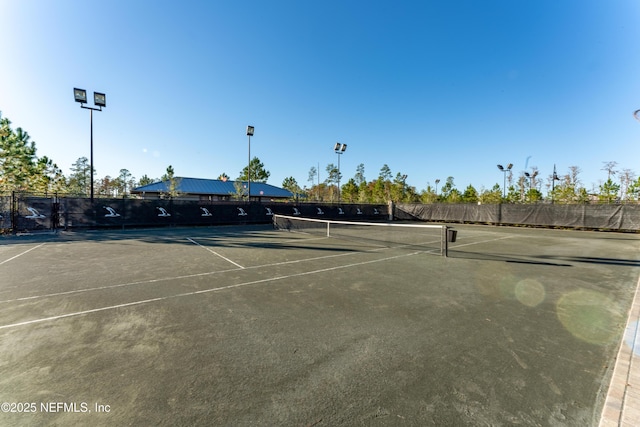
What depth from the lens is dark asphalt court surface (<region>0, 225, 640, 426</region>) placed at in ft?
7.88

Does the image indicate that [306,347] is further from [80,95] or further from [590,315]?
[80,95]

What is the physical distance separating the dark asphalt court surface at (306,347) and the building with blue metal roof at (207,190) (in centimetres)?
4539

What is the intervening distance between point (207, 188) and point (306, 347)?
182ft

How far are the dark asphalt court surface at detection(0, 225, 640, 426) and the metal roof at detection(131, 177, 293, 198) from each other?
46623 millimetres

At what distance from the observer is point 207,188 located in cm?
5356

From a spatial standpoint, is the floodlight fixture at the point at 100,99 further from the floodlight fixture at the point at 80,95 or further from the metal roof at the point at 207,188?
the metal roof at the point at 207,188

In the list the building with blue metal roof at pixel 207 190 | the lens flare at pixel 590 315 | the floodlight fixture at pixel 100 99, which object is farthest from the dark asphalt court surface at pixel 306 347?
the building with blue metal roof at pixel 207 190

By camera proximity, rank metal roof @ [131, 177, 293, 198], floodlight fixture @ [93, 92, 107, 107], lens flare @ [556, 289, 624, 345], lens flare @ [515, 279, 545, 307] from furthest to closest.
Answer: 1. metal roof @ [131, 177, 293, 198]
2. floodlight fixture @ [93, 92, 107, 107]
3. lens flare @ [515, 279, 545, 307]
4. lens flare @ [556, 289, 624, 345]

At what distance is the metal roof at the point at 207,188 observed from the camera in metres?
48.9

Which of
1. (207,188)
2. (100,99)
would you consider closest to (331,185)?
(207,188)

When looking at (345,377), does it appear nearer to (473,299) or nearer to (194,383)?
(194,383)

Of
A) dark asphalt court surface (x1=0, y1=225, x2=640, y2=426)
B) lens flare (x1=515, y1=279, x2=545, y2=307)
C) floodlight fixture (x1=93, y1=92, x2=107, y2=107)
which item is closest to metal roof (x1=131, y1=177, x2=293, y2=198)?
floodlight fixture (x1=93, y1=92, x2=107, y2=107)

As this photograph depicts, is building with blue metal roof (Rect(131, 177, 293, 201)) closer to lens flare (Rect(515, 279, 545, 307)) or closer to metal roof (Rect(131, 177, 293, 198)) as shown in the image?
metal roof (Rect(131, 177, 293, 198))

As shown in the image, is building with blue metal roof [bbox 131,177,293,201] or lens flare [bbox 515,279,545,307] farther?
building with blue metal roof [bbox 131,177,293,201]
